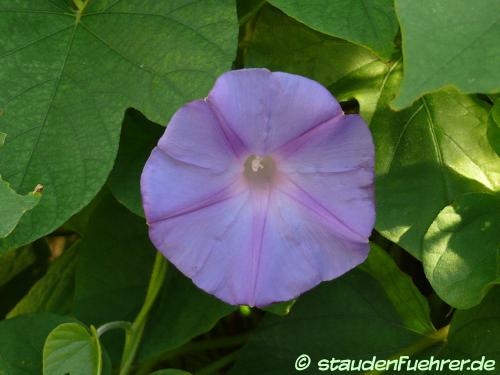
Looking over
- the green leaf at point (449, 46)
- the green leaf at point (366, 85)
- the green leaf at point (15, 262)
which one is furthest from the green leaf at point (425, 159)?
the green leaf at point (15, 262)

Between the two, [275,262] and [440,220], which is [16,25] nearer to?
[275,262]

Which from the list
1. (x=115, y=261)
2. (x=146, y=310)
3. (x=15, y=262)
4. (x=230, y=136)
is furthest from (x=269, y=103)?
(x=15, y=262)

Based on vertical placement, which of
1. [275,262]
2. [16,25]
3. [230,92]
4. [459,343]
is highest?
[16,25]

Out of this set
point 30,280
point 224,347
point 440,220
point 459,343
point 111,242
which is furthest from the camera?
point 30,280

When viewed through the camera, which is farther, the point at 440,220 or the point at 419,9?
the point at 440,220

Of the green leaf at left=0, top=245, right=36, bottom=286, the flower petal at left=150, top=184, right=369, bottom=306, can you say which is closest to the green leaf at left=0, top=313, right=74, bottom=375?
the flower petal at left=150, top=184, right=369, bottom=306

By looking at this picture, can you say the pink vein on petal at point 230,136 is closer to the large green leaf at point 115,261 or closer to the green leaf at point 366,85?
the green leaf at point 366,85

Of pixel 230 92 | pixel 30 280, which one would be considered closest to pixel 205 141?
pixel 230 92
